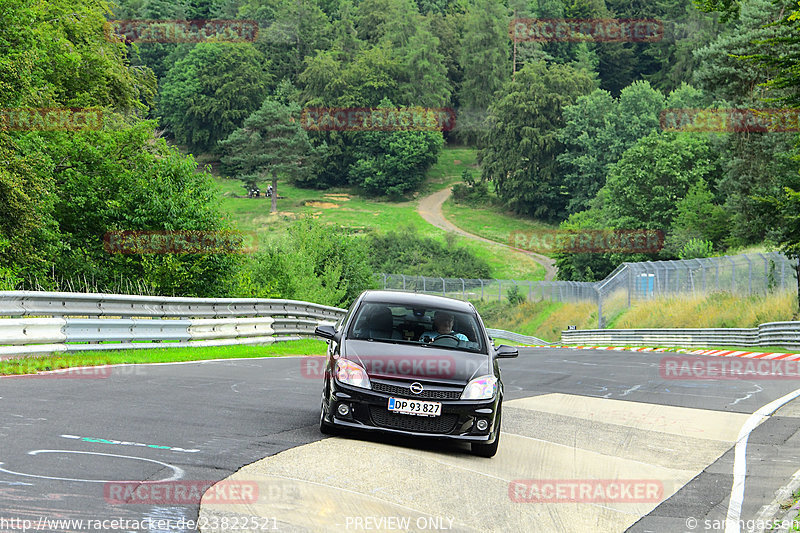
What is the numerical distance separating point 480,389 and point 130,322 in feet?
32.0

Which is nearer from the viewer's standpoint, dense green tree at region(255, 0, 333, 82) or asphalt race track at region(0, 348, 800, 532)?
asphalt race track at region(0, 348, 800, 532)

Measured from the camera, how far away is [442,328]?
1014 centimetres

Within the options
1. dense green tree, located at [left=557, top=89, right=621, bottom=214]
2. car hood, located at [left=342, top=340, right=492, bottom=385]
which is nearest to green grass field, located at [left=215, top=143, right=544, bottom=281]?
dense green tree, located at [left=557, top=89, right=621, bottom=214]

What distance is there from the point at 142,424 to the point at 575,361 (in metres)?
18.9

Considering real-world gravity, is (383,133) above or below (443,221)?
above

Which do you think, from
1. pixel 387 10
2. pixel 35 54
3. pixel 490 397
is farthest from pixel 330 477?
pixel 387 10

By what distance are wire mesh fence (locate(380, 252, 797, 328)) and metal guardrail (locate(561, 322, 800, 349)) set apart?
142 inches

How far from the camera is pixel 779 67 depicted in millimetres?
21406

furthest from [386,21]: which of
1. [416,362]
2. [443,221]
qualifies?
[416,362]

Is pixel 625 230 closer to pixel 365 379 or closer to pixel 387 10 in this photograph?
pixel 365 379

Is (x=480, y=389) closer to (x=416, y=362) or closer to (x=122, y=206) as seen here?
(x=416, y=362)

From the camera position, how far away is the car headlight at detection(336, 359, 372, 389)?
8.95m

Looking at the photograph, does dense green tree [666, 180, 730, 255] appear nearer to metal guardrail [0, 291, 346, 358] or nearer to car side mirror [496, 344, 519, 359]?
metal guardrail [0, 291, 346, 358]

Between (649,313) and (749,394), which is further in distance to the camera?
(649,313)
